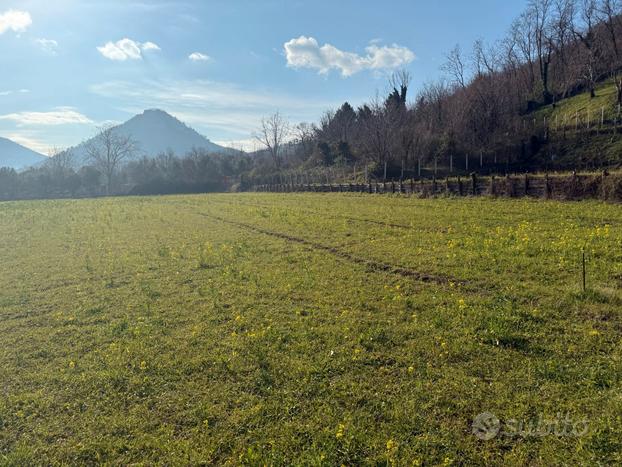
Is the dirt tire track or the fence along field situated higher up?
the fence along field

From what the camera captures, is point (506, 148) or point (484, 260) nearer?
point (484, 260)

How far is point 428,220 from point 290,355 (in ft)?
54.3

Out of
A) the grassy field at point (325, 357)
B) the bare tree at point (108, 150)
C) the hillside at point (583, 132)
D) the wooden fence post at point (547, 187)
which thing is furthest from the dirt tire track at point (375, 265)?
the bare tree at point (108, 150)

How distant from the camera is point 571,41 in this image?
74438mm

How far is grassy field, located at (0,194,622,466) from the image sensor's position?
5168mm

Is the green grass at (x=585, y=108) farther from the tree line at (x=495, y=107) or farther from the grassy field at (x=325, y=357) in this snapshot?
the grassy field at (x=325, y=357)

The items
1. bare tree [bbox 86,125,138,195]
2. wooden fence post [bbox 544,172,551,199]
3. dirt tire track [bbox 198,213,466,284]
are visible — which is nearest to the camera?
dirt tire track [bbox 198,213,466,284]

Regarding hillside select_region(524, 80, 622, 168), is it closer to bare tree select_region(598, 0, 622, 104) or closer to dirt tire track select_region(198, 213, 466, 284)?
bare tree select_region(598, 0, 622, 104)

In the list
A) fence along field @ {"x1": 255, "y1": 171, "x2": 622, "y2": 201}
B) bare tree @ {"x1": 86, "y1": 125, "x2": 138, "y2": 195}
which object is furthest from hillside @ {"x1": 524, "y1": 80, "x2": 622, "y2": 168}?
bare tree @ {"x1": 86, "y1": 125, "x2": 138, "y2": 195}

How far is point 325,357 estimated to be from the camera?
732 centimetres

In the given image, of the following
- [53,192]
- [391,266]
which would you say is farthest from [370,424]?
[53,192]

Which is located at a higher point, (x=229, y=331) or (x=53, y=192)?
(x=53, y=192)

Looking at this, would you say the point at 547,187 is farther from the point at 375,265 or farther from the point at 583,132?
the point at 583,132

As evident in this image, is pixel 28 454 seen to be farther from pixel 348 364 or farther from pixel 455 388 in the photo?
pixel 455 388
